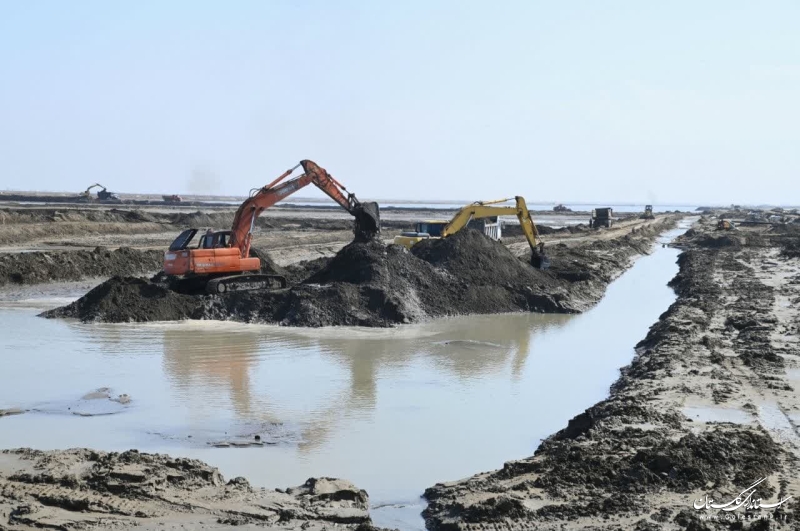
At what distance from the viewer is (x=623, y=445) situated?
32.7ft

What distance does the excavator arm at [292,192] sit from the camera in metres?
23.3

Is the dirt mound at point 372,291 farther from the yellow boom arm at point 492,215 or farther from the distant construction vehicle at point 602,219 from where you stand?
the distant construction vehicle at point 602,219

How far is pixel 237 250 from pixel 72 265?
9.48 metres

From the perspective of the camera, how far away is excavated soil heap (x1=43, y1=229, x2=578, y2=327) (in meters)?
20.8

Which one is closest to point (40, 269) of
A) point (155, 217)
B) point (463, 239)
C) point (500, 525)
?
point (463, 239)

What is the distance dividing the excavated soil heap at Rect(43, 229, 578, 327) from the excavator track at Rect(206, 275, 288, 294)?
424 mm

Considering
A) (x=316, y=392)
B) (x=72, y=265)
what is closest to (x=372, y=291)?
(x=316, y=392)

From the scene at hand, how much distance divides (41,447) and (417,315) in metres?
12.8

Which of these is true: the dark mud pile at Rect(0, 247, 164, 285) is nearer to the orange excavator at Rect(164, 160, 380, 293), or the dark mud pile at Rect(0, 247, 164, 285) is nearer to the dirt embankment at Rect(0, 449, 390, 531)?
the orange excavator at Rect(164, 160, 380, 293)

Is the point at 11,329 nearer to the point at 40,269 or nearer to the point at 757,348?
the point at 40,269

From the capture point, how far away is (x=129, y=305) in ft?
67.7

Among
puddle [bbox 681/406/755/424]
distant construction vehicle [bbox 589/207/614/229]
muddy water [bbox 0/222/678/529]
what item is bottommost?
muddy water [bbox 0/222/678/529]

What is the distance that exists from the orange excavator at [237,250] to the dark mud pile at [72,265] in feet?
25.2

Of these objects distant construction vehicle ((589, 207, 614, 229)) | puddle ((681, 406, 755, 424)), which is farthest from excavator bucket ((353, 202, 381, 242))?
distant construction vehicle ((589, 207, 614, 229))
